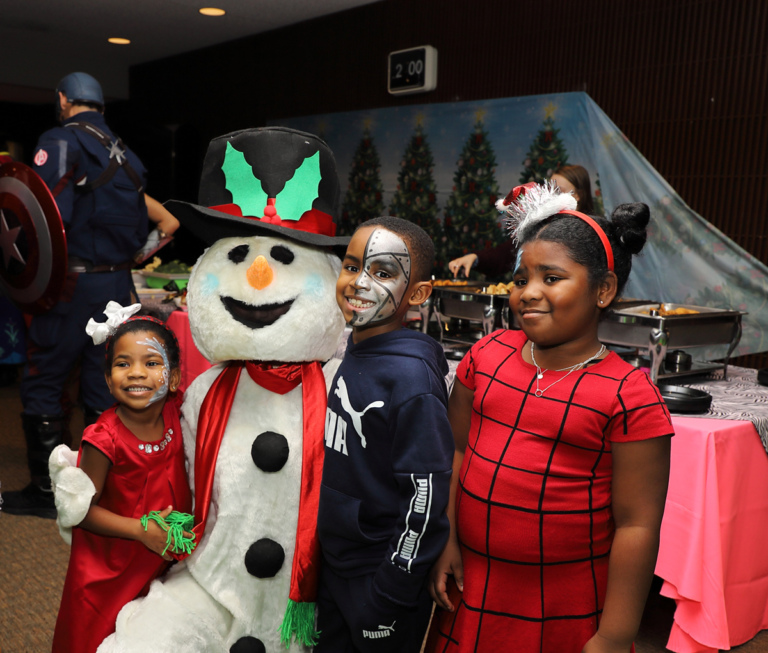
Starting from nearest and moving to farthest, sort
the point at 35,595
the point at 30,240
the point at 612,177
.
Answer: the point at 35,595 < the point at 30,240 < the point at 612,177

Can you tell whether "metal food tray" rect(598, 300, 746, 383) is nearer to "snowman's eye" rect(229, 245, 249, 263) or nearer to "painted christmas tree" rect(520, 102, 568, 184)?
"snowman's eye" rect(229, 245, 249, 263)

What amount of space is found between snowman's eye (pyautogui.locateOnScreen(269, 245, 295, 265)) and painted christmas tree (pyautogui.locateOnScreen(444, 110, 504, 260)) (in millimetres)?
2885

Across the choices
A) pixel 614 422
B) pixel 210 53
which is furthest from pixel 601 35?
pixel 210 53

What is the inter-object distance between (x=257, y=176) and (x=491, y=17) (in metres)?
3.31

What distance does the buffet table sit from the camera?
1870mm

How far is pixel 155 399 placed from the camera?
145 cm

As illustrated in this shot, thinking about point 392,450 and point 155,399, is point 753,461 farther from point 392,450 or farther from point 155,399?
point 155,399

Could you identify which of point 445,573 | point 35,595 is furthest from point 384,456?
point 35,595

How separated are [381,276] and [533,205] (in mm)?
288

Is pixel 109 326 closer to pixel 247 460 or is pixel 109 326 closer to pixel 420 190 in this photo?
pixel 247 460

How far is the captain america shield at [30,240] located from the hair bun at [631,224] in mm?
2080

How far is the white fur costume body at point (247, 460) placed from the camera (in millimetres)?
1431

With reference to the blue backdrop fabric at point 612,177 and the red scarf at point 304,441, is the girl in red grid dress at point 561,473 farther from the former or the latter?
the blue backdrop fabric at point 612,177

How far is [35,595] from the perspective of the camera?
228cm
